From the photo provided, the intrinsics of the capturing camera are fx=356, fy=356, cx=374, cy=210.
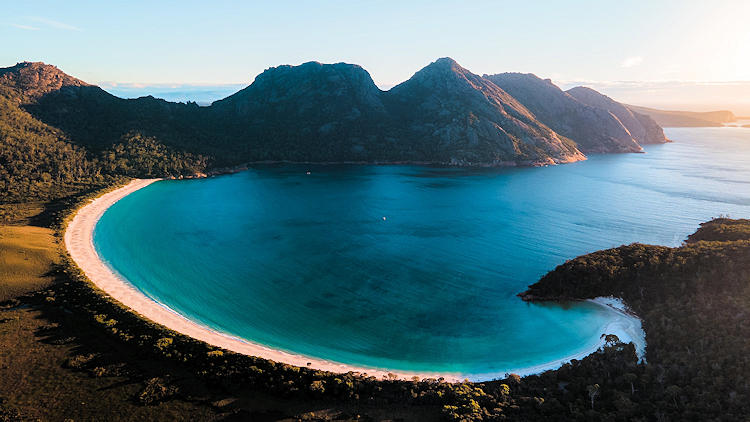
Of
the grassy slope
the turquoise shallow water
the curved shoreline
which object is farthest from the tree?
the grassy slope

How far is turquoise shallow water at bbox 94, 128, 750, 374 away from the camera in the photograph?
64.2m

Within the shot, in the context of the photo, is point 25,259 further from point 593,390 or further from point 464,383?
point 593,390

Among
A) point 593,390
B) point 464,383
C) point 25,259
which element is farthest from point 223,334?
point 25,259

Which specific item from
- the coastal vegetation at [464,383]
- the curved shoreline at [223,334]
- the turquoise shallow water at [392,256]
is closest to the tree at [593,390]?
the coastal vegetation at [464,383]

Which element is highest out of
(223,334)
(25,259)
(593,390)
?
(25,259)

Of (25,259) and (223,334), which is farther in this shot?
(25,259)

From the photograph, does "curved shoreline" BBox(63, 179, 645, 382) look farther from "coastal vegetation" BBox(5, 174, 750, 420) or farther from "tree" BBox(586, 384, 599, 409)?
"tree" BBox(586, 384, 599, 409)

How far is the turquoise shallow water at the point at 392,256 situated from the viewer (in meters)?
64.2

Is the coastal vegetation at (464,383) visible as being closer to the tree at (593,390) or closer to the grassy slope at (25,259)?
the tree at (593,390)

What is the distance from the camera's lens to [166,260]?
97875mm

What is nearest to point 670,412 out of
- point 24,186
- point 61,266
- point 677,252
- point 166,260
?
point 677,252

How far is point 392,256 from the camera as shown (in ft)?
333

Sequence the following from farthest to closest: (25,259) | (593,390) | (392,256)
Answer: (392,256), (25,259), (593,390)

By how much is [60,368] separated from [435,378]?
2191 inches
